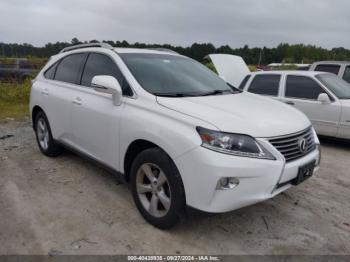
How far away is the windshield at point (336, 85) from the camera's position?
21.6ft

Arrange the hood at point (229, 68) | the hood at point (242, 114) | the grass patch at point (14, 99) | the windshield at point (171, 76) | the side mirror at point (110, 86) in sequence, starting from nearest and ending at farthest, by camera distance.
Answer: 1. the hood at point (242, 114)
2. the side mirror at point (110, 86)
3. the windshield at point (171, 76)
4. the hood at point (229, 68)
5. the grass patch at point (14, 99)

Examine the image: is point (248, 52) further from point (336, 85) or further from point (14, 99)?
point (336, 85)

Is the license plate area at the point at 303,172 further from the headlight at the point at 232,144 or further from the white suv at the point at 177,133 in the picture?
the headlight at the point at 232,144

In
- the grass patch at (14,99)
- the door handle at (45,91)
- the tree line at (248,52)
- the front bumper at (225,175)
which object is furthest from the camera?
the tree line at (248,52)

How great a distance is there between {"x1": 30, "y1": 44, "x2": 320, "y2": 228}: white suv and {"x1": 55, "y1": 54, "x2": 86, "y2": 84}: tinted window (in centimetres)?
3

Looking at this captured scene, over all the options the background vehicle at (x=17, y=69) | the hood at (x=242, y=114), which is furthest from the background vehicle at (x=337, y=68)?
the background vehicle at (x=17, y=69)

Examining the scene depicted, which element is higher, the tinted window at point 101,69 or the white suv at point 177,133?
the tinted window at point 101,69

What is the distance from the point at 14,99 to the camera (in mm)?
10891

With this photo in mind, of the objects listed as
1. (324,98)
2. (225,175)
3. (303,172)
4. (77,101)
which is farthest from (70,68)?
(324,98)

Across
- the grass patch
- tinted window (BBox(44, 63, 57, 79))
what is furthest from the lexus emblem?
the grass patch

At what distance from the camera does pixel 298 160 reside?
305cm

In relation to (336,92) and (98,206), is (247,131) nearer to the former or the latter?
(98,206)

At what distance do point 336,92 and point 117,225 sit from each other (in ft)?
17.1

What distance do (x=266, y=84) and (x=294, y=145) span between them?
458 cm
